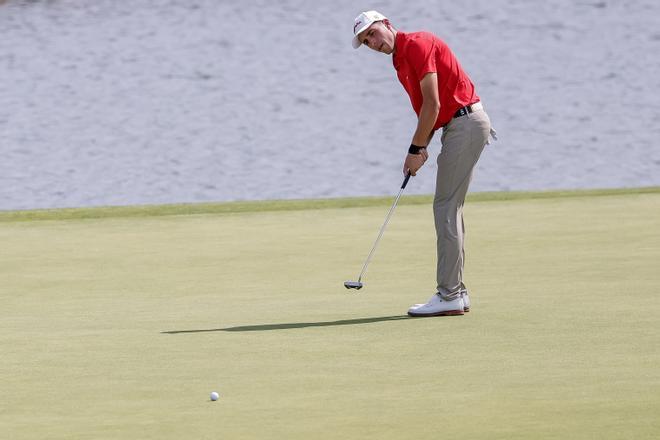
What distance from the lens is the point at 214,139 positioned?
2530cm

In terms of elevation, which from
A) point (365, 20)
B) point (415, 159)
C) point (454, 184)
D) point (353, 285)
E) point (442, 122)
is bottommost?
point (353, 285)

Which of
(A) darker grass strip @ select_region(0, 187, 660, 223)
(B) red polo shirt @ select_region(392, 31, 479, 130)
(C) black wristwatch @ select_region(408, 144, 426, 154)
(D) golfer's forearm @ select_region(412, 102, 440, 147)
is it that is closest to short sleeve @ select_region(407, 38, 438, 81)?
(B) red polo shirt @ select_region(392, 31, 479, 130)

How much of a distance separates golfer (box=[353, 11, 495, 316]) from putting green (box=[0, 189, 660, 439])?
0.26m

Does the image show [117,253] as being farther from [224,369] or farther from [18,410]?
[18,410]

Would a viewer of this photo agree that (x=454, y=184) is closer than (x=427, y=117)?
No

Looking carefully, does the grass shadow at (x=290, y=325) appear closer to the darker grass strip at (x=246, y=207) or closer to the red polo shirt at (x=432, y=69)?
the red polo shirt at (x=432, y=69)

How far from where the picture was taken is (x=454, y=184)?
8.50 meters

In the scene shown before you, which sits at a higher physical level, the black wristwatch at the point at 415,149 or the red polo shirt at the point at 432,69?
the red polo shirt at the point at 432,69

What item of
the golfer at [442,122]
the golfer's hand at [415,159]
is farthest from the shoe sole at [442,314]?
the golfer's hand at [415,159]

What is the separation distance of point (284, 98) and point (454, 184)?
19.3 m

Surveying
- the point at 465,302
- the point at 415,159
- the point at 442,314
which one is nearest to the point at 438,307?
the point at 442,314

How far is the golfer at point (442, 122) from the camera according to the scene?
27.1ft

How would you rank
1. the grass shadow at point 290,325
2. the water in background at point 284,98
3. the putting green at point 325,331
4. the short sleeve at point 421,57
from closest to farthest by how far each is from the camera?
the putting green at point 325,331 → the grass shadow at point 290,325 → the short sleeve at point 421,57 → the water in background at point 284,98

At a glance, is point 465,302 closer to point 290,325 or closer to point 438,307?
point 438,307
